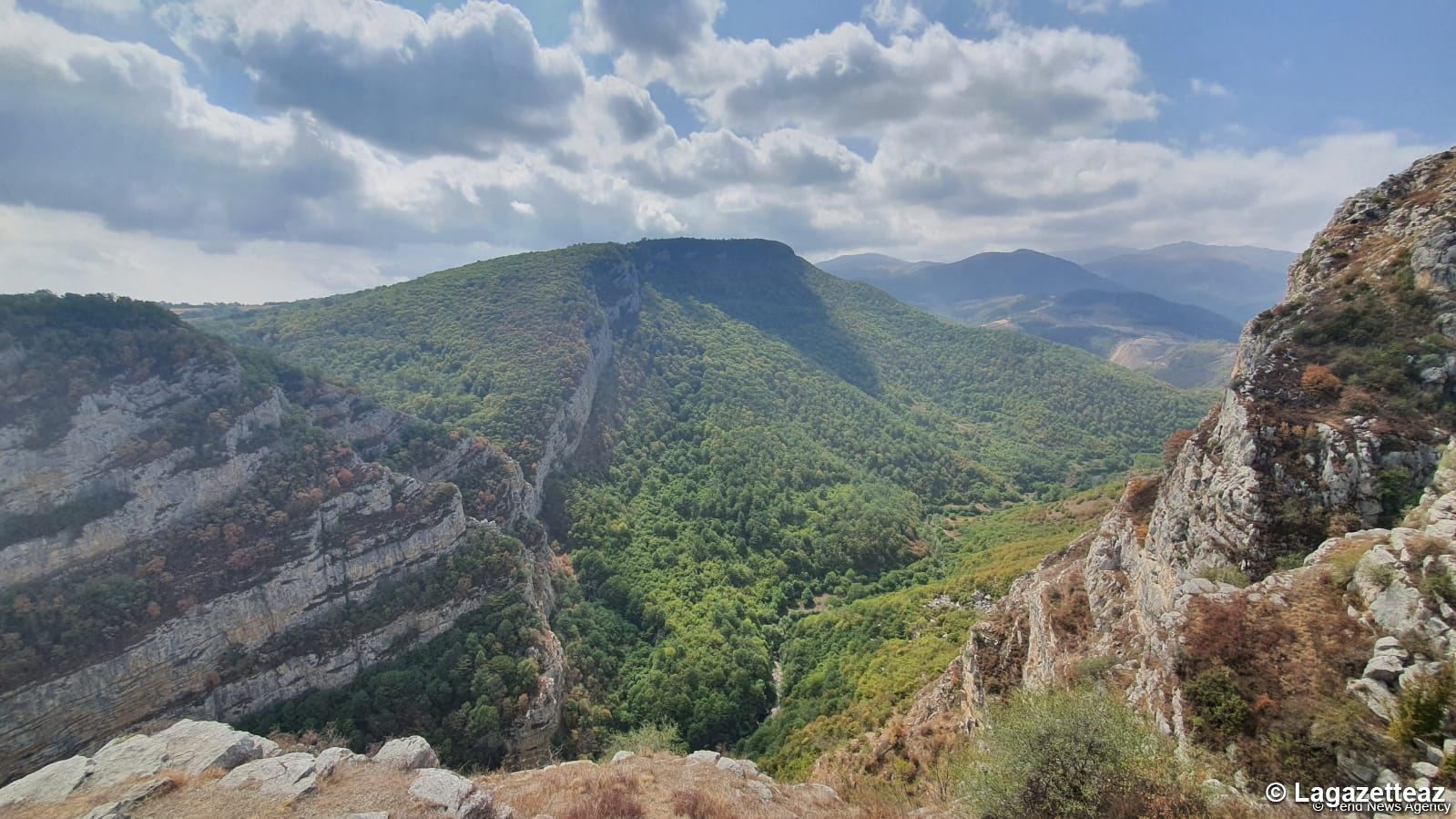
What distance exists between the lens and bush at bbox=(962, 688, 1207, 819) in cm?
1186

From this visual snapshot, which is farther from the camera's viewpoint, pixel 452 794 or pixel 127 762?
pixel 127 762

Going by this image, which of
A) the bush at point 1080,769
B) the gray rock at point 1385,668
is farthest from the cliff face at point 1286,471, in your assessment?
the bush at point 1080,769

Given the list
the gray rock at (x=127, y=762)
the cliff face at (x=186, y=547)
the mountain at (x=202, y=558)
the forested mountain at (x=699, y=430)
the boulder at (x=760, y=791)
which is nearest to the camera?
the gray rock at (x=127, y=762)

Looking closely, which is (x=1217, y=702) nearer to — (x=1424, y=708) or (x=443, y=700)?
(x=1424, y=708)

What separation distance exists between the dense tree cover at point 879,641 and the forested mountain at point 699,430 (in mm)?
4406

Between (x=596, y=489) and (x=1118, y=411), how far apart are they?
149722 millimetres

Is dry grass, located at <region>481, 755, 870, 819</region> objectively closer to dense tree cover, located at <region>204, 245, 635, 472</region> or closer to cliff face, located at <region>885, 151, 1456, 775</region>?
cliff face, located at <region>885, 151, 1456, 775</region>

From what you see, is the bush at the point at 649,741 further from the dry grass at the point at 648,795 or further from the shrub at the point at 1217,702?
the shrub at the point at 1217,702

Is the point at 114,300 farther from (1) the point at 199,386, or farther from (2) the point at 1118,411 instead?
(2) the point at 1118,411

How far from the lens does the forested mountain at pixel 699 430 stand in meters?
64.7

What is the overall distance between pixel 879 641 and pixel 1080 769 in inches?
1774

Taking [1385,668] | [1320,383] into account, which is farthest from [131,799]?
[1320,383]

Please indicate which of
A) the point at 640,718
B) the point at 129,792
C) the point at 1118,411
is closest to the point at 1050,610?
the point at 129,792

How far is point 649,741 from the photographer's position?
3672 cm
